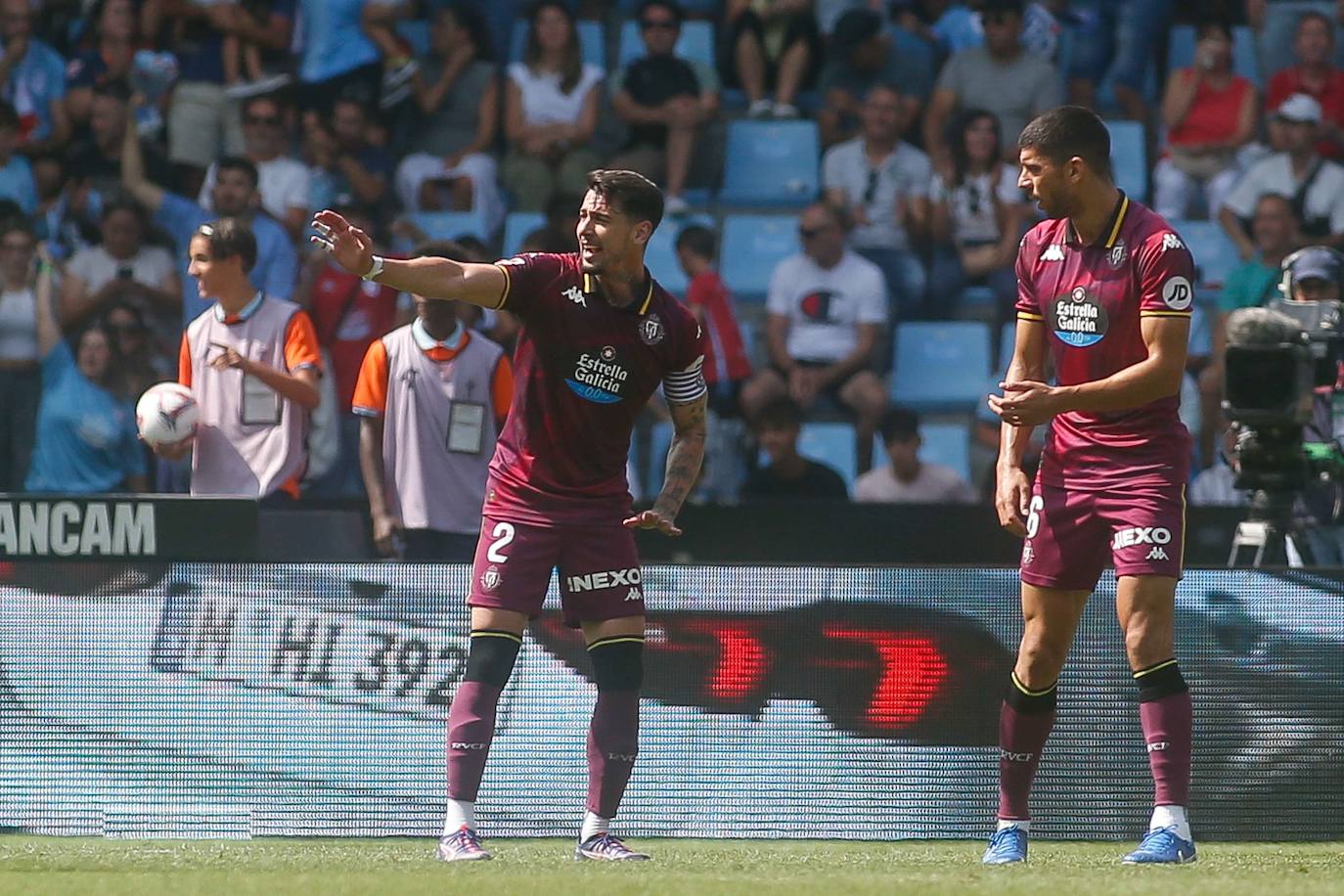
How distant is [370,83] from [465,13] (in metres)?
0.88

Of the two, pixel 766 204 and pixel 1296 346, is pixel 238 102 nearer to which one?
pixel 766 204

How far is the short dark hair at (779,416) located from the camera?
37.3 ft

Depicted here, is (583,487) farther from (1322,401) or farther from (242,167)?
(242,167)

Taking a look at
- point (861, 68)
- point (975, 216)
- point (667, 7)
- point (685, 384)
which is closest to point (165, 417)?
point (685, 384)

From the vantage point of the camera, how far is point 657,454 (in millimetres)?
12367

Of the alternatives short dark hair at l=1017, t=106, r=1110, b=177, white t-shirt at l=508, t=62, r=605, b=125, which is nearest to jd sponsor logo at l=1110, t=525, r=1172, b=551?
short dark hair at l=1017, t=106, r=1110, b=177

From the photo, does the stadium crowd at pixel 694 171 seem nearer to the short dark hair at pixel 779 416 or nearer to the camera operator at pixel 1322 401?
the short dark hair at pixel 779 416

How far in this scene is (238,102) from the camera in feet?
45.3

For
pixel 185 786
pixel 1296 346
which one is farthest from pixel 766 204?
pixel 185 786

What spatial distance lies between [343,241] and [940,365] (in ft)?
26.1

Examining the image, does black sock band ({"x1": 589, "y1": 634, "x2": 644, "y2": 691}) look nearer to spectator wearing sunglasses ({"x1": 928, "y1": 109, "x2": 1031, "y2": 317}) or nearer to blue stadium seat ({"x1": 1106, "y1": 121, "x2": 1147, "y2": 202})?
spectator wearing sunglasses ({"x1": 928, "y1": 109, "x2": 1031, "y2": 317})

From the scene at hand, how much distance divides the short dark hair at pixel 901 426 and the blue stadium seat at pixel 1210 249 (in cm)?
288

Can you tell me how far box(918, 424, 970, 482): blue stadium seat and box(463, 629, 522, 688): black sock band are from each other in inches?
258

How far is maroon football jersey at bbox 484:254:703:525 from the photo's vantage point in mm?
5984
